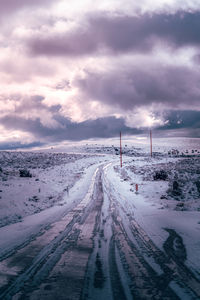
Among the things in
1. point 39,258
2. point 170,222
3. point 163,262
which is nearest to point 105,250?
point 163,262

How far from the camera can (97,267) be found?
4750mm

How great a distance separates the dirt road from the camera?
3.70m

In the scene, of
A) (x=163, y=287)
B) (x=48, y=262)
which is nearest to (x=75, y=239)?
(x=48, y=262)

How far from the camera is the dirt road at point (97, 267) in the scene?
3701 mm

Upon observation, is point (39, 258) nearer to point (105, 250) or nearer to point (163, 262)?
point (105, 250)

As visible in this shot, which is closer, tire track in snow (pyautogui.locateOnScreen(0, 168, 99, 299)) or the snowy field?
the snowy field

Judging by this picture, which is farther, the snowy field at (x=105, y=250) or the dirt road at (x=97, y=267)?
the snowy field at (x=105, y=250)

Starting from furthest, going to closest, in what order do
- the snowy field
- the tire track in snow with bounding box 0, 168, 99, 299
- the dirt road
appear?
1. the tire track in snow with bounding box 0, 168, 99, 299
2. the snowy field
3. the dirt road

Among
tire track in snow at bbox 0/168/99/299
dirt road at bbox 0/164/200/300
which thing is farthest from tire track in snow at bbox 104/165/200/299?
tire track in snow at bbox 0/168/99/299

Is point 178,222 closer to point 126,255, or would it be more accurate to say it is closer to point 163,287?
point 126,255

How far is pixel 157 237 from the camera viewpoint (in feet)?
22.4

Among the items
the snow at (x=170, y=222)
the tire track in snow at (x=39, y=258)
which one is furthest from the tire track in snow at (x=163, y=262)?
the tire track in snow at (x=39, y=258)

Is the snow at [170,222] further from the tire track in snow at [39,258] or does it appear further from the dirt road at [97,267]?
the tire track in snow at [39,258]

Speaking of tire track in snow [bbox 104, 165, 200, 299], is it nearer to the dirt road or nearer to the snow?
the dirt road
